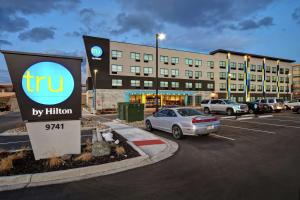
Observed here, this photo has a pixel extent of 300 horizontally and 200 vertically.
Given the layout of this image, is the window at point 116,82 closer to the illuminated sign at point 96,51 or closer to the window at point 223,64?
the illuminated sign at point 96,51

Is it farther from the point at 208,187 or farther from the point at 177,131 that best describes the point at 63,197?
the point at 177,131

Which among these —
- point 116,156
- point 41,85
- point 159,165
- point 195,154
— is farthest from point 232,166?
point 41,85

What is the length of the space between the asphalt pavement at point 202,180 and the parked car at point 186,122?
1774 mm

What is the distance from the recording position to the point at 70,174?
5266 millimetres

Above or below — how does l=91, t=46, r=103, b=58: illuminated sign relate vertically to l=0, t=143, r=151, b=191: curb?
above

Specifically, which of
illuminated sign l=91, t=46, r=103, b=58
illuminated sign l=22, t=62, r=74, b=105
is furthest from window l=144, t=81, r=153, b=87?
illuminated sign l=22, t=62, r=74, b=105

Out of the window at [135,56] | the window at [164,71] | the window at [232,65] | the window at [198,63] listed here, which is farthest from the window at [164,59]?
the window at [232,65]

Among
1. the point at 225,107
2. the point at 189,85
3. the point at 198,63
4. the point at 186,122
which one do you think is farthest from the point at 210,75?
the point at 186,122

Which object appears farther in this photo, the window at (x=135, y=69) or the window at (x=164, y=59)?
the window at (x=164, y=59)

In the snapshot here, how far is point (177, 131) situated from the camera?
9914 millimetres

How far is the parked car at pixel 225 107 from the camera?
834 inches

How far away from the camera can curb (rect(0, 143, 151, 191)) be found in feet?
15.4

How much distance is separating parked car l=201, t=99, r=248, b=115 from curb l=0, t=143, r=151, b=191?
1774 centimetres

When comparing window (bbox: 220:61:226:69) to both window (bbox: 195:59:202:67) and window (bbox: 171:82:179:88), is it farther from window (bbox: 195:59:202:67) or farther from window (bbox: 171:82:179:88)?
window (bbox: 171:82:179:88)
